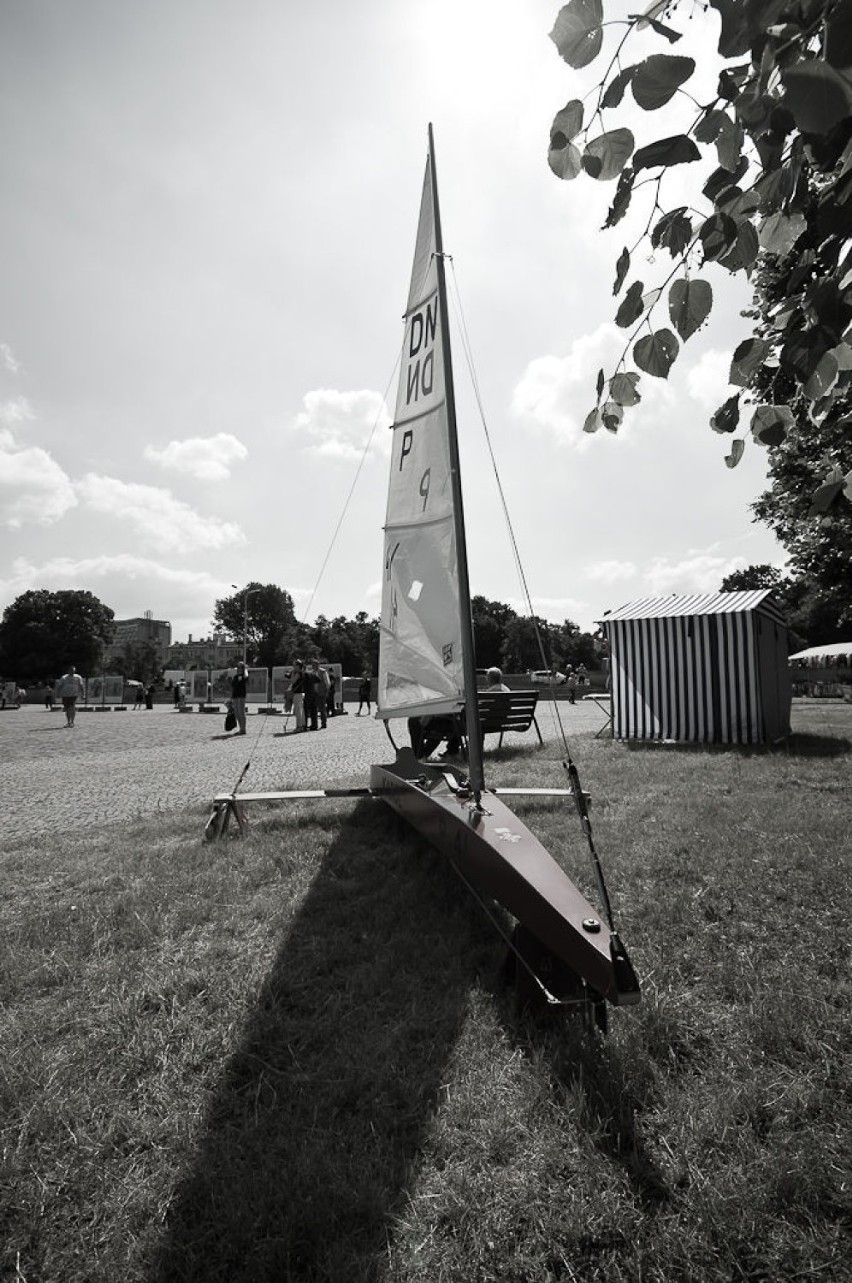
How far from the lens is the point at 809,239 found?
5.98 feet

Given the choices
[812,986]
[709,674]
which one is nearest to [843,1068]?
[812,986]

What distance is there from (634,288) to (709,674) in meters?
11.5

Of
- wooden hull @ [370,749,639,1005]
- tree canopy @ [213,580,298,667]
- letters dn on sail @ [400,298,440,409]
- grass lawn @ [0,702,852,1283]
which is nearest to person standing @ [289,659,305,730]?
letters dn on sail @ [400,298,440,409]

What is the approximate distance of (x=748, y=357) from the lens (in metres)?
1.74

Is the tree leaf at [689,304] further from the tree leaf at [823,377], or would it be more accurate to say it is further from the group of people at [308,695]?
the group of people at [308,695]

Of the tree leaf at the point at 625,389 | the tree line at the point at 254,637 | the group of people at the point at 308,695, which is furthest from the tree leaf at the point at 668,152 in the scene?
the tree line at the point at 254,637

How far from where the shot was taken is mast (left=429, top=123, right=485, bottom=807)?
407cm

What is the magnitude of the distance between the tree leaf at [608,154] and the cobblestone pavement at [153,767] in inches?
251

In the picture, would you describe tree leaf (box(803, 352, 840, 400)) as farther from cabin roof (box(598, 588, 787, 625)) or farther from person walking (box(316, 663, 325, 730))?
person walking (box(316, 663, 325, 730))

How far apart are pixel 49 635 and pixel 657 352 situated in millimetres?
78878

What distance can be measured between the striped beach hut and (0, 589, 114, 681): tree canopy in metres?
70.0

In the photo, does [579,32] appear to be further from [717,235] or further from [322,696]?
[322,696]

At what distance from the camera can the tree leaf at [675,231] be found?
57.4 inches

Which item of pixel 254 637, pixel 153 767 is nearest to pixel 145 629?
pixel 254 637
